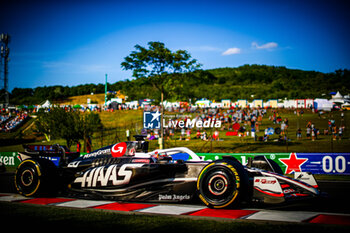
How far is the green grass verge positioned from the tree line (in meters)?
15.4

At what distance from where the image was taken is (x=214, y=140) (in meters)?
25.5

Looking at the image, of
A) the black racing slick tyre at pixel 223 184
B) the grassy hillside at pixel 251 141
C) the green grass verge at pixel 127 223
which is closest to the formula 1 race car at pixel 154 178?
the black racing slick tyre at pixel 223 184

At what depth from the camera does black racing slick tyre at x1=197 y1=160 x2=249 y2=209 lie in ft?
18.9

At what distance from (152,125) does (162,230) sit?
16.9m

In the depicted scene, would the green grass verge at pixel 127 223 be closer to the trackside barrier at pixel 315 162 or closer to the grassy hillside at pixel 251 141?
the trackside barrier at pixel 315 162

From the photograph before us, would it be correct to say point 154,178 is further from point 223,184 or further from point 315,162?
point 315,162

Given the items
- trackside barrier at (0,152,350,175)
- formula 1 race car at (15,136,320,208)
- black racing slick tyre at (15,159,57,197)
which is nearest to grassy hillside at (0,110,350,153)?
trackside barrier at (0,152,350,175)

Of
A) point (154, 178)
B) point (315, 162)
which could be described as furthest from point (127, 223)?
point (315, 162)

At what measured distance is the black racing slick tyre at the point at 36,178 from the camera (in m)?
7.36

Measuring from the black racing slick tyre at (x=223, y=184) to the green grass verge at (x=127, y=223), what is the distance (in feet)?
2.62

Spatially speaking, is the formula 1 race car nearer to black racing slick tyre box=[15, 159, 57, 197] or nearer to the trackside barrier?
black racing slick tyre box=[15, 159, 57, 197]

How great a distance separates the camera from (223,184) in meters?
5.87

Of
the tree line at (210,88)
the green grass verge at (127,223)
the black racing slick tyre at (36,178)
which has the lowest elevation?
the green grass verge at (127,223)

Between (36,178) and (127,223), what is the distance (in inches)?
145
